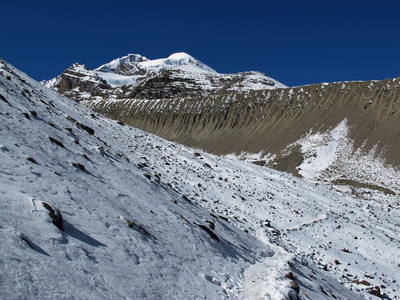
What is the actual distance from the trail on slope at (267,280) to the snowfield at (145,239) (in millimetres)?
45

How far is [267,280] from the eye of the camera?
844 cm

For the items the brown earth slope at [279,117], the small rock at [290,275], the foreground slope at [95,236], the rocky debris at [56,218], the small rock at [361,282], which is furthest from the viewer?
the brown earth slope at [279,117]

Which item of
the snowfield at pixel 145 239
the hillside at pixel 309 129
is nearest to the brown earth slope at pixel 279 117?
the hillside at pixel 309 129

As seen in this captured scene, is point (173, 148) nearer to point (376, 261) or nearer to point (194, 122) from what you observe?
point (376, 261)

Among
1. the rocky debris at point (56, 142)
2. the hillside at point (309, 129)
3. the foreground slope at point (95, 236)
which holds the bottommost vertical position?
the foreground slope at point (95, 236)

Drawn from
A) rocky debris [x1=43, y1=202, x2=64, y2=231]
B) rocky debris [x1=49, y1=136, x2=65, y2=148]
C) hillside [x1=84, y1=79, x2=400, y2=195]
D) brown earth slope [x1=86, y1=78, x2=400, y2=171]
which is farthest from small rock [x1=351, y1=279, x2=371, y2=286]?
brown earth slope [x1=86, y1=78, x2=400, y2=171]

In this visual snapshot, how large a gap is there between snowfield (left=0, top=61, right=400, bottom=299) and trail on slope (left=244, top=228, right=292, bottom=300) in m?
0.04

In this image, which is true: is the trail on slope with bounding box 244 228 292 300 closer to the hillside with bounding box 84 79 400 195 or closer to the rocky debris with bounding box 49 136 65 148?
the rocky debris with bounding box 49 136 65 148

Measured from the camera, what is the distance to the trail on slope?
7.51m

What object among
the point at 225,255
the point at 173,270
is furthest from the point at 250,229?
the point at 173,270

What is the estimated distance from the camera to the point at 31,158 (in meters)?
9.01

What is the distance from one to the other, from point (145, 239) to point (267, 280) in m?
3.60

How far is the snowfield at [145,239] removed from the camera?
5.39 meters

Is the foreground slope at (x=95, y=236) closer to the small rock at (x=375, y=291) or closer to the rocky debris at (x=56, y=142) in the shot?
the rocky debris at (x=56, y=142)
